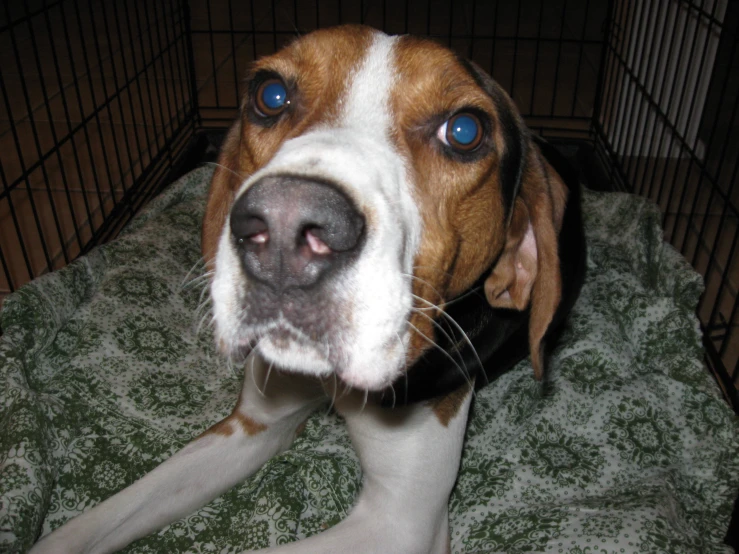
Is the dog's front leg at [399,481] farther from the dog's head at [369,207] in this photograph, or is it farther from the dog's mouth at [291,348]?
the dog's mouth at [291,348]

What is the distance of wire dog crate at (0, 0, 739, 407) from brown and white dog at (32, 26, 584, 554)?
935mm

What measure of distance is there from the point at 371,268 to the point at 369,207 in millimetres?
116

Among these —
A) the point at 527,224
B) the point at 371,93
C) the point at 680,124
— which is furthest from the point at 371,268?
the point at 680,124

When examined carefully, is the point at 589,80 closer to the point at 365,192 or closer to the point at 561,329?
the point at 561,329

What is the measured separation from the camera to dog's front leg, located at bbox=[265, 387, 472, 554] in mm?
1847

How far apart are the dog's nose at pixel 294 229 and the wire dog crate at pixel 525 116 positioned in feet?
5.03

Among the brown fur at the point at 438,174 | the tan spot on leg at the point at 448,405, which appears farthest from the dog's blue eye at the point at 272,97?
the tan spot on leg at the point at 448,405

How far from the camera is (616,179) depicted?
410cm

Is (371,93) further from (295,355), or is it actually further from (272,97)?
(295,355)

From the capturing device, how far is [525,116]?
15.7 feet

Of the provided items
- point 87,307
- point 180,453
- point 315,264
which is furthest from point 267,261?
point 87,307

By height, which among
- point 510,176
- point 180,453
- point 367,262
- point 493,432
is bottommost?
point 493,432

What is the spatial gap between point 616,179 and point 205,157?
2.65 meters

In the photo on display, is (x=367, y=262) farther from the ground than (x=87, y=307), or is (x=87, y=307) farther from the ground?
(x=367, y=262)
